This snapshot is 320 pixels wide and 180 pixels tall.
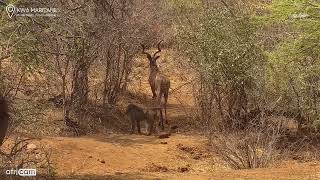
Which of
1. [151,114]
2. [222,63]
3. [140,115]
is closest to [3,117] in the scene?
[222,63]

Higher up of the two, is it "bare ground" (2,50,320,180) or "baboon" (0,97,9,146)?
"baboon" (0,97,9,146)

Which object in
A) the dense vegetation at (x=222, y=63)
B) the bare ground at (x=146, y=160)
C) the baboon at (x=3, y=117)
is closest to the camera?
the baboon at (x=3, y=117)

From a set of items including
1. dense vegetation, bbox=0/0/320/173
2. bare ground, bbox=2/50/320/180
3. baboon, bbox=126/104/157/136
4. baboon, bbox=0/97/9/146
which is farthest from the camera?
baboon, bbox=126/104/157/136

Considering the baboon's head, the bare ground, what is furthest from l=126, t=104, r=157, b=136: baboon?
the bare ground

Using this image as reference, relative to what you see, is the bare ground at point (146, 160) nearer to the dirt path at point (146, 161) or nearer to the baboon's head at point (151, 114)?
the dirt path at point (146, 161)

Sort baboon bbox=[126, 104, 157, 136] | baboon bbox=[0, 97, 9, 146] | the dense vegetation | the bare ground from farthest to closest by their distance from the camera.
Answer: baboon bbox=[126, 104, 157, 136] → the dense vegetation → the bare ground → baboon bbox=[0, 97, 9, 146]

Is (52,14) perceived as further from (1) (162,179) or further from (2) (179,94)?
(2) (179,94)

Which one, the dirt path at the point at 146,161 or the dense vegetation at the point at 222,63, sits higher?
the dense vegetation at the point at 222,63

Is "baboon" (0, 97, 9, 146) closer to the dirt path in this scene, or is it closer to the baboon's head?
the dirt path

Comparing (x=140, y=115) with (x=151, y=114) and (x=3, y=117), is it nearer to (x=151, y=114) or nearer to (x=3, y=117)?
(x=151, y=114)

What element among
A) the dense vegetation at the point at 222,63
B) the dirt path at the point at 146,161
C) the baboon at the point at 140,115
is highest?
the dense vegetation at the point at 222,63

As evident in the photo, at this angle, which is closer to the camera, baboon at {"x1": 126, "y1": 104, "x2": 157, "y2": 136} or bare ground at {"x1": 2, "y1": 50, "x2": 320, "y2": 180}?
bare ground at {"x1": 2, "y1": 50, "x2": 320, "y2": 180}

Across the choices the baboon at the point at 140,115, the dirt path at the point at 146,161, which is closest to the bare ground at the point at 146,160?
the dirt path at the point at 146,161

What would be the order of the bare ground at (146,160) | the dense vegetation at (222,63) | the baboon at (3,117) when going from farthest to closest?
the dense vegetation at (222,63) → the bare ground at (146,160) → the baboon at (3,117)
